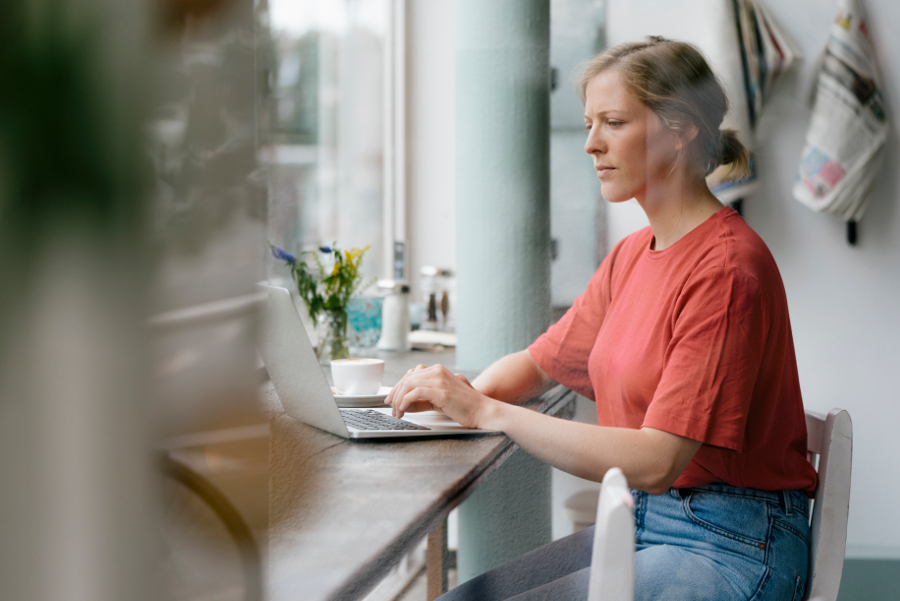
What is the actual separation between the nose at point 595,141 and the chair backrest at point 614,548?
0.45 m

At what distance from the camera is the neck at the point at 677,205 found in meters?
0.74

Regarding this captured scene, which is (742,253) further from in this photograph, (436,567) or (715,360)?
(436,567)

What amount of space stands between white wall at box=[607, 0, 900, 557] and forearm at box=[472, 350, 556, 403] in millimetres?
308

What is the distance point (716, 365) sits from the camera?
0.62 meters

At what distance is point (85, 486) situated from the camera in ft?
0.36

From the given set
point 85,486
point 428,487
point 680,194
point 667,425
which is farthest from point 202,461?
point 680,194

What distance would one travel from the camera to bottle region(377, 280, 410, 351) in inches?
50.3

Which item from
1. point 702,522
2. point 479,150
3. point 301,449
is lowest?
point 702,522

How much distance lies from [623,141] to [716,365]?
0.25 meters

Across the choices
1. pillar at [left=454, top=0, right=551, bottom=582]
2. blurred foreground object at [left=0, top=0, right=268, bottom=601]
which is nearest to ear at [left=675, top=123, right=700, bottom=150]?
pillar at [left=454, top=0, right=551, bottom=582]

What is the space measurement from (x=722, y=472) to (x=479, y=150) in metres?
0.55

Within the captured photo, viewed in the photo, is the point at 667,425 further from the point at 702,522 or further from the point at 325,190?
the point at 325,190

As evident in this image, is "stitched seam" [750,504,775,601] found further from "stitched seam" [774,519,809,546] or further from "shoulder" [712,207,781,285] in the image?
"shoulder" [712,207,781,285]

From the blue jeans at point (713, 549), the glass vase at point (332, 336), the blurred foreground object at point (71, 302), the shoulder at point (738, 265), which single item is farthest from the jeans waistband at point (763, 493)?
the blurred foreground object at point (71, 302)
